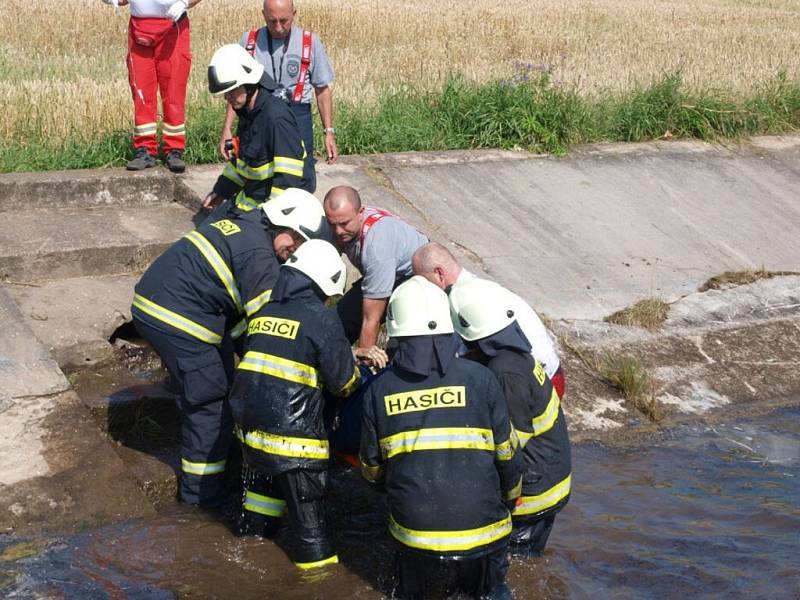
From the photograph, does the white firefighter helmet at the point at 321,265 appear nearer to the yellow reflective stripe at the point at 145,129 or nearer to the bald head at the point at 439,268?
the bald head at the point at 439,268

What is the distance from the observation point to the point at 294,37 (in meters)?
8.18

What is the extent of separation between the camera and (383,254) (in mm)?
6066

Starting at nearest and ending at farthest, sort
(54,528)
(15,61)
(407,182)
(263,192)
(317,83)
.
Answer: (54,528), (263,192), (317,83), (407,182), (15,61)

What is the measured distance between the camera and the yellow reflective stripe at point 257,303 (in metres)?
5.52

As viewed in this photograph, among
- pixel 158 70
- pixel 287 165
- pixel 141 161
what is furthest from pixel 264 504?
pixel 158 70

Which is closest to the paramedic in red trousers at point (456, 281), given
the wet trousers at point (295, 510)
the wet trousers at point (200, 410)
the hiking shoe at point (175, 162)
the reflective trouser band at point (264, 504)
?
the wet trousers at point (295, 510)

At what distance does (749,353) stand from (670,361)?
70 cm

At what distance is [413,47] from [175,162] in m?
8.24

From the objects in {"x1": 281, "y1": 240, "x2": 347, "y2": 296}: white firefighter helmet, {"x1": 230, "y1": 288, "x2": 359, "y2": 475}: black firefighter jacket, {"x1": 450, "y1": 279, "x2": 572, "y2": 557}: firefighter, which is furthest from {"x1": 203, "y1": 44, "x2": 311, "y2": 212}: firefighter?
{"x1": 450, "y1": 279, "x2": 572, "y2": 557}: firefighter

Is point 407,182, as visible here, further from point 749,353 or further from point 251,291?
point 251,291

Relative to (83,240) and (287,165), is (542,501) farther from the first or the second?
(83,240)

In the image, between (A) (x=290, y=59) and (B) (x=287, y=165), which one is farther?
(A) (x=290, y=59)

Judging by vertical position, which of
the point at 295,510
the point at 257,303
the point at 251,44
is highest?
the point at 251,44

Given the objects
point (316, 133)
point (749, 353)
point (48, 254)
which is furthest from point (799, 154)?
point (48, 254)
